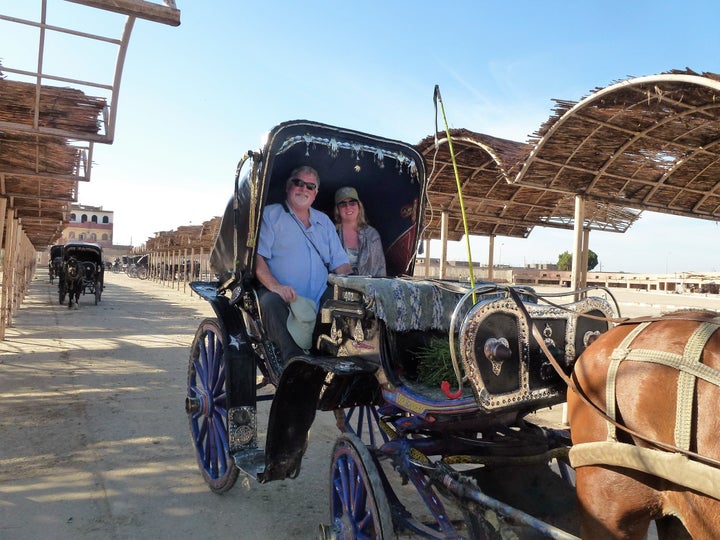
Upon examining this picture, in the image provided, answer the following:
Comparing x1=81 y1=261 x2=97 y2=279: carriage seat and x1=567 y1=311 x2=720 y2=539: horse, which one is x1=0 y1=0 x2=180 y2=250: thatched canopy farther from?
x1=81 y1=261 x2=97 y2=279: carriage seat

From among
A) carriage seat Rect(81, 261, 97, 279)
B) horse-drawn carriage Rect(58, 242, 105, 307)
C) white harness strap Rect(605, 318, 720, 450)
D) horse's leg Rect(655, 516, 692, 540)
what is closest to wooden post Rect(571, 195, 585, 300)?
horse's leg Rect(655, 516, 692, 540)

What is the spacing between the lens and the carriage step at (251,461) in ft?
10.4

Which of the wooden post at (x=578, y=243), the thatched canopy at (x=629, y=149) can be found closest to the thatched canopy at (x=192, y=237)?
the thatched canopy at (x=629, y=149)

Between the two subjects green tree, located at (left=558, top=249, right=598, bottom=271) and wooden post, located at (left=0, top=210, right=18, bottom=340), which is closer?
wooden post, located at (left=0, top=210, right=18, bottom=340)

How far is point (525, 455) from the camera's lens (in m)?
2.66

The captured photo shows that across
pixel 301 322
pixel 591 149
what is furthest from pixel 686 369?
pixel 591 149

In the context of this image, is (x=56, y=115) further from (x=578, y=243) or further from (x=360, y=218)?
(x=578, y=243)

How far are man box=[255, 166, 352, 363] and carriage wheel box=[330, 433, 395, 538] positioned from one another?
3.99 feet

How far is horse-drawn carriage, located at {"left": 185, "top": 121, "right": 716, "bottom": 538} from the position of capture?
234 centimetres

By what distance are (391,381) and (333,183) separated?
2255 mm

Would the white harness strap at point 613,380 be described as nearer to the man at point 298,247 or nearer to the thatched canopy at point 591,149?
the man at point 298,247

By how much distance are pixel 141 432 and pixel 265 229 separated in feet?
8.51

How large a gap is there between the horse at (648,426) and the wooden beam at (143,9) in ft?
11.6

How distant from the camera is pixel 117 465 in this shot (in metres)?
4.27
